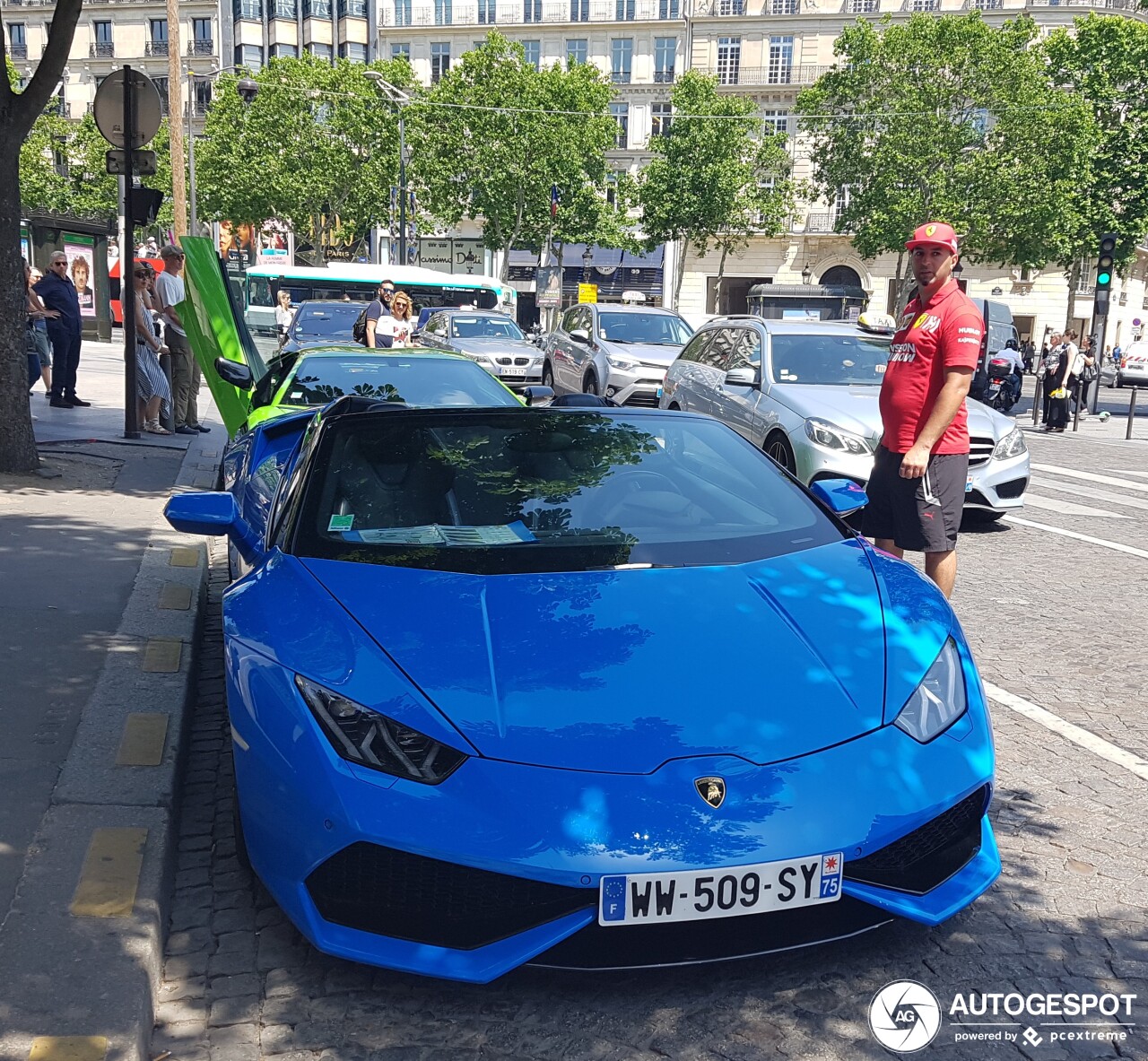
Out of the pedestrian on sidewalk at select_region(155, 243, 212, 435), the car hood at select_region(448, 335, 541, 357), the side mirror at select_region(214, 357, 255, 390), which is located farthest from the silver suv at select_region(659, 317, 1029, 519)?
the car hood at select_region(448, 335, 541, 357)

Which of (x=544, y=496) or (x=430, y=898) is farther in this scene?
(x=544, y=496)

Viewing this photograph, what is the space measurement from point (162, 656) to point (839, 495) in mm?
2820

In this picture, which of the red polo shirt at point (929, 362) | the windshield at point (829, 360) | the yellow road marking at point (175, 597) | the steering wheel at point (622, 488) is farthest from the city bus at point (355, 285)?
the steering wheel at point (622, 488)

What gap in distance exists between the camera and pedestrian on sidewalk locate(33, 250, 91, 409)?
46.3 ft

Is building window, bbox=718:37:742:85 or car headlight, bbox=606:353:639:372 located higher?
building window, bbox=718:37:742:85

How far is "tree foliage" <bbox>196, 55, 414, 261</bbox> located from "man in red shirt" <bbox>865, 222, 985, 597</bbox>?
55.2 metres

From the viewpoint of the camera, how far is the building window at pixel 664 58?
6488cm

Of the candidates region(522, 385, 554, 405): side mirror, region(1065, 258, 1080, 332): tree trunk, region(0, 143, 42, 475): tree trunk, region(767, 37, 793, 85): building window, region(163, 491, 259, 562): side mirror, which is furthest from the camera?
region(767, 37, 793, 85): building window

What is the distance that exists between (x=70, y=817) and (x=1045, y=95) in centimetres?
5021

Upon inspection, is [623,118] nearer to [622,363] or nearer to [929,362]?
[622,363]

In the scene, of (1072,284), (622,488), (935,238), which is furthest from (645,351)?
(1072,284)

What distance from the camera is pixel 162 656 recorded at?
198 inches

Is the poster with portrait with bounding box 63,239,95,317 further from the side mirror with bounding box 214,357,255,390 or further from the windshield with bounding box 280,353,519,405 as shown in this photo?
the windshield with bounding box 280,353,519,405

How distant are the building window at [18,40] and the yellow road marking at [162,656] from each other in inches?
3325
